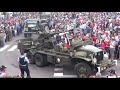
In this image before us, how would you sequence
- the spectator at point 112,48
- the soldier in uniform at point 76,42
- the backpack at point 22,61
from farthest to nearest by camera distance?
the spectator at point 112,48
the soldier in uniform at point 76,42
the backpack at point 22,61

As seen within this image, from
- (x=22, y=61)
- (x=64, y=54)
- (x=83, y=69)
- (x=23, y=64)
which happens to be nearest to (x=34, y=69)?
(x=23, y=64)

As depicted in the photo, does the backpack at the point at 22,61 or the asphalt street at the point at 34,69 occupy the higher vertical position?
the backpack at the point at 22,61

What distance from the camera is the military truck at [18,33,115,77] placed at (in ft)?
53.8

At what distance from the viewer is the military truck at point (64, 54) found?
1641 centimetres

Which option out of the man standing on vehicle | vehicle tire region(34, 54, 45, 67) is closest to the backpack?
the man standing on vehicle

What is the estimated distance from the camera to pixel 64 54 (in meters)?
17.1

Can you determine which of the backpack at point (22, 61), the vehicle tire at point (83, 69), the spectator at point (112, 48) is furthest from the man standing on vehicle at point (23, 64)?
the spectator at point (112, 48)

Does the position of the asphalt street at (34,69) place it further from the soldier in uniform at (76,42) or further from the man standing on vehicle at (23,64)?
the soldier in uniform at (76,42)

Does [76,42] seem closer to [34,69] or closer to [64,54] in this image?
[64,54]

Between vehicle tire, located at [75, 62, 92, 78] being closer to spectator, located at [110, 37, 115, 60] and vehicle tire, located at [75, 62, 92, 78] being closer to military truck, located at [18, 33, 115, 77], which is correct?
military truck, located at [18, 33, 115, 77]
